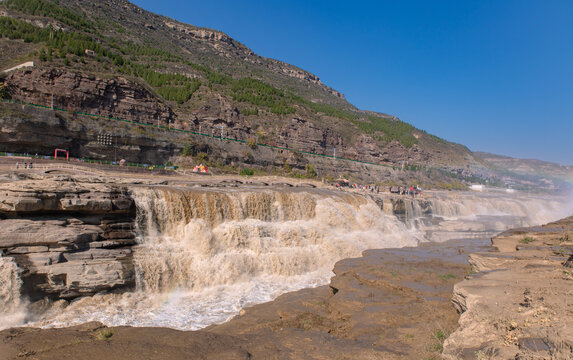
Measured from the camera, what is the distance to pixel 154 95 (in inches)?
1655

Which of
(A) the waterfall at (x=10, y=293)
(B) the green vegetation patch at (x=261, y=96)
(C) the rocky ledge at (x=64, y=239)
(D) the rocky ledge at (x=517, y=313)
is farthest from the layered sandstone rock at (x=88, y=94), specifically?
(D) the rocky ledge at (x=517, y=313)

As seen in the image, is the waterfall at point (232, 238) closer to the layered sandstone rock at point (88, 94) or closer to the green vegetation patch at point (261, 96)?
the layered sandstone rock at point (88, 94)

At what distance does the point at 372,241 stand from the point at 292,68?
391 ft

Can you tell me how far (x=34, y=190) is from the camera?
10.8m

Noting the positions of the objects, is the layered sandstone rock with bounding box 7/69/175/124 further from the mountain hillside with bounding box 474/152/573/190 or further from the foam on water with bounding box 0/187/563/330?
the mountain hillside with bounding box 474/152/573/190

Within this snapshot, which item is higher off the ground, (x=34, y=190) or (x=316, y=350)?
(x=34, y=190)

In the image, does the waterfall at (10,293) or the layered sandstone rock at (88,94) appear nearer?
the waterfall at (10,293)

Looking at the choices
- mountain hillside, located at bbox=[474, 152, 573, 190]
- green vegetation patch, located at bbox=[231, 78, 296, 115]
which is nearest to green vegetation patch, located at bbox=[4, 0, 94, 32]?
green vegetation patch, located at bbox=[231, 78, 296, 115]

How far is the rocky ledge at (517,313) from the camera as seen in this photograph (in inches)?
166

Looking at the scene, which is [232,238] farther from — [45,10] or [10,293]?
[45,10]

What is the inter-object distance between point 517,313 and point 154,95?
1738 inches

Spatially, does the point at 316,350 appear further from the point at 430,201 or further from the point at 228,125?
the point at 228,125

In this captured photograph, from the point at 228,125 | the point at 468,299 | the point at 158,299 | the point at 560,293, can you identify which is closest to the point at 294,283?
the point at 158,299

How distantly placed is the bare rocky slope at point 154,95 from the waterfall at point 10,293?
18.2 m
